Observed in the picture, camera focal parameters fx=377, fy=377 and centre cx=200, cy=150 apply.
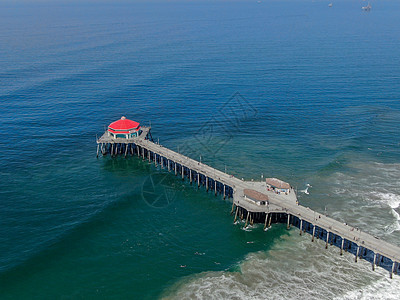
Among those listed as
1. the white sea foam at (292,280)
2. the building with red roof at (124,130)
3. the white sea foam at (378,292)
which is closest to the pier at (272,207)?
the building with red roof at (124,130)

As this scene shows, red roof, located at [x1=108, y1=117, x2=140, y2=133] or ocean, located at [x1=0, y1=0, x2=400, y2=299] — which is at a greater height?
red roof, located at [x1=108, y1=117, x2=140, y2=133]

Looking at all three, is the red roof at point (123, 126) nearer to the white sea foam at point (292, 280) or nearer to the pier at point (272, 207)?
the pier at point (272, 207)

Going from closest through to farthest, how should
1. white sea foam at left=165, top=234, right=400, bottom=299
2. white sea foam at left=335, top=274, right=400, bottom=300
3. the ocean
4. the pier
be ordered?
white sea foam at left=335, top=274, right=400, bottom=300, white sea foam at left=165, top=234, right=400, bottom=299, the ocean, the pier

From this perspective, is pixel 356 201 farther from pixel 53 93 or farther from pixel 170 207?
pixel 53 93

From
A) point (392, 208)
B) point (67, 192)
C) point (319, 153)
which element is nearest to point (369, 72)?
point (319, 153)

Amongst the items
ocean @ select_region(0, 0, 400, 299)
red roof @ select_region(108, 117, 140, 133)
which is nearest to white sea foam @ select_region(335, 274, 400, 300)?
ocean @ select_region(0, 0, 400, 299)

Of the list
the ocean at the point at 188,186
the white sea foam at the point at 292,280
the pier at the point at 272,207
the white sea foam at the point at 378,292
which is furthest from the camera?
the pier at the point at 272,207

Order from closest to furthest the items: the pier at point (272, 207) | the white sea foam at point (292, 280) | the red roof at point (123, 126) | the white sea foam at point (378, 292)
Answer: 1. the white sea foam at point (378, 292)
2. the white sea foam at point (292, 280)
3. the pier at point (272, 207)
4. the red roof at point (123, 126)

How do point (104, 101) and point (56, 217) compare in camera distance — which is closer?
point (56, 217)

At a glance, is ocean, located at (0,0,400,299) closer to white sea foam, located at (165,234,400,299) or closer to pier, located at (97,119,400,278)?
white sea foam, located at (165,234,400,299)
